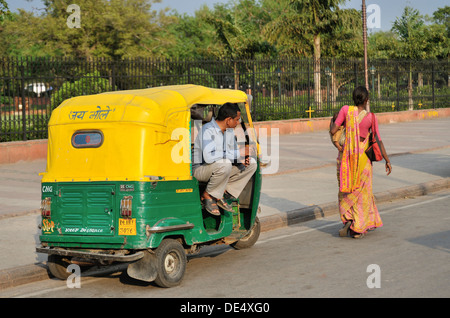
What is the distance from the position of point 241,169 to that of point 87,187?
6.24ft

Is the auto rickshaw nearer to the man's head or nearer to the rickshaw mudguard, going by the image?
the rickshaw mudguard

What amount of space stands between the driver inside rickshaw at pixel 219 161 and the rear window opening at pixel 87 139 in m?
1.13

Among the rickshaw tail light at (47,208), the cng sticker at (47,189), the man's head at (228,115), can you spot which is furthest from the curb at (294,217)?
the man's head at (228,115)

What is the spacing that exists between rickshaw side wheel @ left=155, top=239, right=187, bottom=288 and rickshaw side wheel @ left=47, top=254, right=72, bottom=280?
1.19 meters

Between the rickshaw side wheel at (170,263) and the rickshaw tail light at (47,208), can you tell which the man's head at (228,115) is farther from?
the rickshaw tail light at (47,208)

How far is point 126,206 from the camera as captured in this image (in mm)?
6637

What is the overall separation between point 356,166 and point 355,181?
0.19 meters

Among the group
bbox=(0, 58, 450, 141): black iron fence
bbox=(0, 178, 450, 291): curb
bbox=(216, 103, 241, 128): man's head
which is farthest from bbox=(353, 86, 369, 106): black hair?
bbox=(0, 58, 450, 141): black iron fence

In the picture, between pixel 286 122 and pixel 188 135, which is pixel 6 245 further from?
pixel 286 122

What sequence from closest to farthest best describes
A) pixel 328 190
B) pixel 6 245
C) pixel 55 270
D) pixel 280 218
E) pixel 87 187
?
pixel 87 187 < pixel 55 270 < pixel 6 245 < pixel 280 218 < pixel 328 190

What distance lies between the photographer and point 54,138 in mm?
7270

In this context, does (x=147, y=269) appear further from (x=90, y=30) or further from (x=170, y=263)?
(x=90, y=30)

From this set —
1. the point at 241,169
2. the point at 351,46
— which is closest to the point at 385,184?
the point at 241,169

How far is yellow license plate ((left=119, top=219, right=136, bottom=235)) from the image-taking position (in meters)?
6.63
